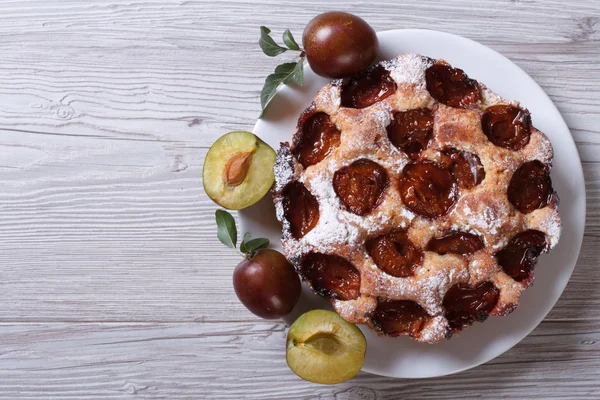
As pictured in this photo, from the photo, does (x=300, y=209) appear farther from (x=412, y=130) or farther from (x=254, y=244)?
(x=412, y=130)

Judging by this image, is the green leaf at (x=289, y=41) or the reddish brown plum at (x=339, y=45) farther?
the green leaf at (x=289, y=41)

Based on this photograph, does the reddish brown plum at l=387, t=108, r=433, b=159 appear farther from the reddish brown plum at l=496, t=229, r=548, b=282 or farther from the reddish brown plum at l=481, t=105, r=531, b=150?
the reddish brown plum at l=496, t=229, r=548, b=282

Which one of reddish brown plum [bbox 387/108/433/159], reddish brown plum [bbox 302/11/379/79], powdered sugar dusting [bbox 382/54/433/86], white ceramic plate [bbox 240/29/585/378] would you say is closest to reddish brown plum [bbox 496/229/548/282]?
white ceramic plate [bbox 240/29/585/378]

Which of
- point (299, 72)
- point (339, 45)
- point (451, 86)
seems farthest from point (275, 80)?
point (451, 86)

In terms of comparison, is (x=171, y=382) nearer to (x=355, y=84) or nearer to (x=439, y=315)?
(x=439, y=315)

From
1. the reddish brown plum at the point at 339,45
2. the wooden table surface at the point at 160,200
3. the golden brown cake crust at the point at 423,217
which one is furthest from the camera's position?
the wooden table surface at the point at 160,200

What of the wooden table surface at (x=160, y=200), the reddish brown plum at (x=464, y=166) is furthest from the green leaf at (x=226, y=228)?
the reddish brown plum at (x=464, y=166)

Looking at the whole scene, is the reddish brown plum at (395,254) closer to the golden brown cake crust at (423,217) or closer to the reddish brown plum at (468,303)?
the golden brown cake crust at (423,217)

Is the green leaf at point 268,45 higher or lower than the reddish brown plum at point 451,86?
lower
